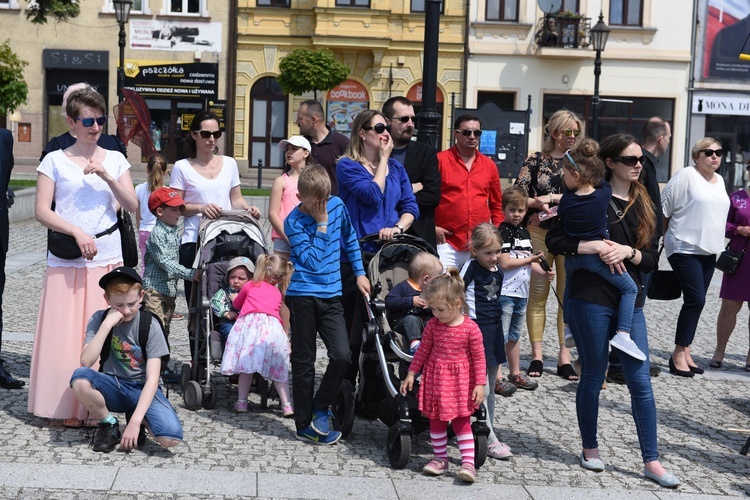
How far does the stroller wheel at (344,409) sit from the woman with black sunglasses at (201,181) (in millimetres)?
1728

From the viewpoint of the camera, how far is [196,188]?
805 cm

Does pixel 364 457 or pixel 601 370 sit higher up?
pixel 601 370

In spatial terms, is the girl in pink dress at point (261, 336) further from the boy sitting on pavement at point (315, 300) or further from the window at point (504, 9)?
the window at point (504, 9)

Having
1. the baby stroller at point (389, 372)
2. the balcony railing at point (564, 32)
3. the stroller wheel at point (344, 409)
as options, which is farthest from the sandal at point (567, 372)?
the balcony railing at point (564, 32)

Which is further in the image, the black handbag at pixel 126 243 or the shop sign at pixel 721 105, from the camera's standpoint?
the shop sign at pixel 721 105

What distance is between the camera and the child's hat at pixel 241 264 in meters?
7.75

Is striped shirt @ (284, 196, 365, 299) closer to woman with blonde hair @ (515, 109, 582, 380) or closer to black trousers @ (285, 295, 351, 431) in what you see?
black trousers @ (285, 295, 351, 431)

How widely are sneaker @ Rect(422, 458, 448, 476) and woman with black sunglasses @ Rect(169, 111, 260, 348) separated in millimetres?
2635

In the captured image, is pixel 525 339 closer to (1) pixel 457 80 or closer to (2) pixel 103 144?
(2) pixel 103 144

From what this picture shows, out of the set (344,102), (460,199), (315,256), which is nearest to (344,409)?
(315,256)

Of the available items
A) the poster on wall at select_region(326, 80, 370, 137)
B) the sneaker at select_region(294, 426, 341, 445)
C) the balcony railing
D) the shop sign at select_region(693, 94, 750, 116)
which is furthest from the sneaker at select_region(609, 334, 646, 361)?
the shop sign at select_region(693, 94, 750, 116)

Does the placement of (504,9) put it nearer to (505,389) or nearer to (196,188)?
(505,389)

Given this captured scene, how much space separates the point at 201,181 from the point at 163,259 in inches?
24.0

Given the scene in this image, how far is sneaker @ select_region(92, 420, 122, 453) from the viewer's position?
6.27m
